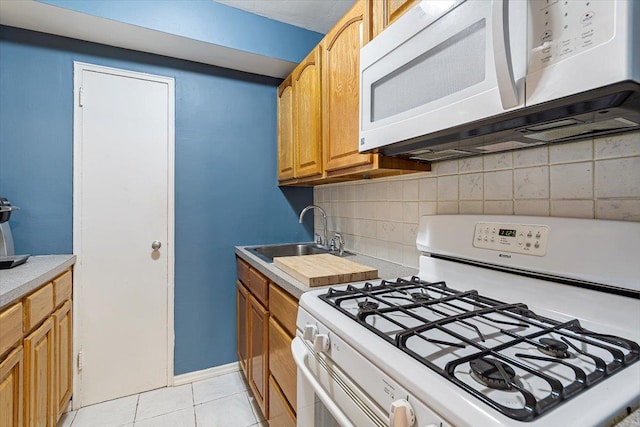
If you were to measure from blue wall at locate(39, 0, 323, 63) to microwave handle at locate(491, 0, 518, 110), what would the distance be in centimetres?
168

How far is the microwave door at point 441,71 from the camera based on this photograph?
2.15 ft

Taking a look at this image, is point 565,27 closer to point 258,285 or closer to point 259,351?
point 258,285

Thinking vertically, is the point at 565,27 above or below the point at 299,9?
below

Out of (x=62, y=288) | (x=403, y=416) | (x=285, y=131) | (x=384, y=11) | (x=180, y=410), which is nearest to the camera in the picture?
(x=403, y=416)

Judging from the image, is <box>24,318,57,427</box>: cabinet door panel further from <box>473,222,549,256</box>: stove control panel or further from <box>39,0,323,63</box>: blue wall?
<box>473,222,549,256</box>: stove control panel

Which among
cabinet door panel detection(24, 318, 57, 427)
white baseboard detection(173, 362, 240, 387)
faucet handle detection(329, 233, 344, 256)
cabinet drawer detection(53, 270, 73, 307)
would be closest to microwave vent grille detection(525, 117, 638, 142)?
faucet handle detection(329, 233, 344, 256)

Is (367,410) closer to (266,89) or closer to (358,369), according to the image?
(358,369)

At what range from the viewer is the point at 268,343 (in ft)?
4.95

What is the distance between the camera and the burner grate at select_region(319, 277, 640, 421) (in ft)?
1.61

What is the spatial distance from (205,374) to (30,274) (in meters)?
1.26

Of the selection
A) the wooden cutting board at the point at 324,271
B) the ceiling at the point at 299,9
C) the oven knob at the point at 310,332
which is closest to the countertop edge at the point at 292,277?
the wooden cutting board at the point at 324,271

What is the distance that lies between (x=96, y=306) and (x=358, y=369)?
191 centimetres

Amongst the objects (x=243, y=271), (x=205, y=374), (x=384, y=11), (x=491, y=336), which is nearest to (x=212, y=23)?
(x=384, y=11)

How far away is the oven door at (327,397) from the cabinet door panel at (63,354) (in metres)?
1.37
